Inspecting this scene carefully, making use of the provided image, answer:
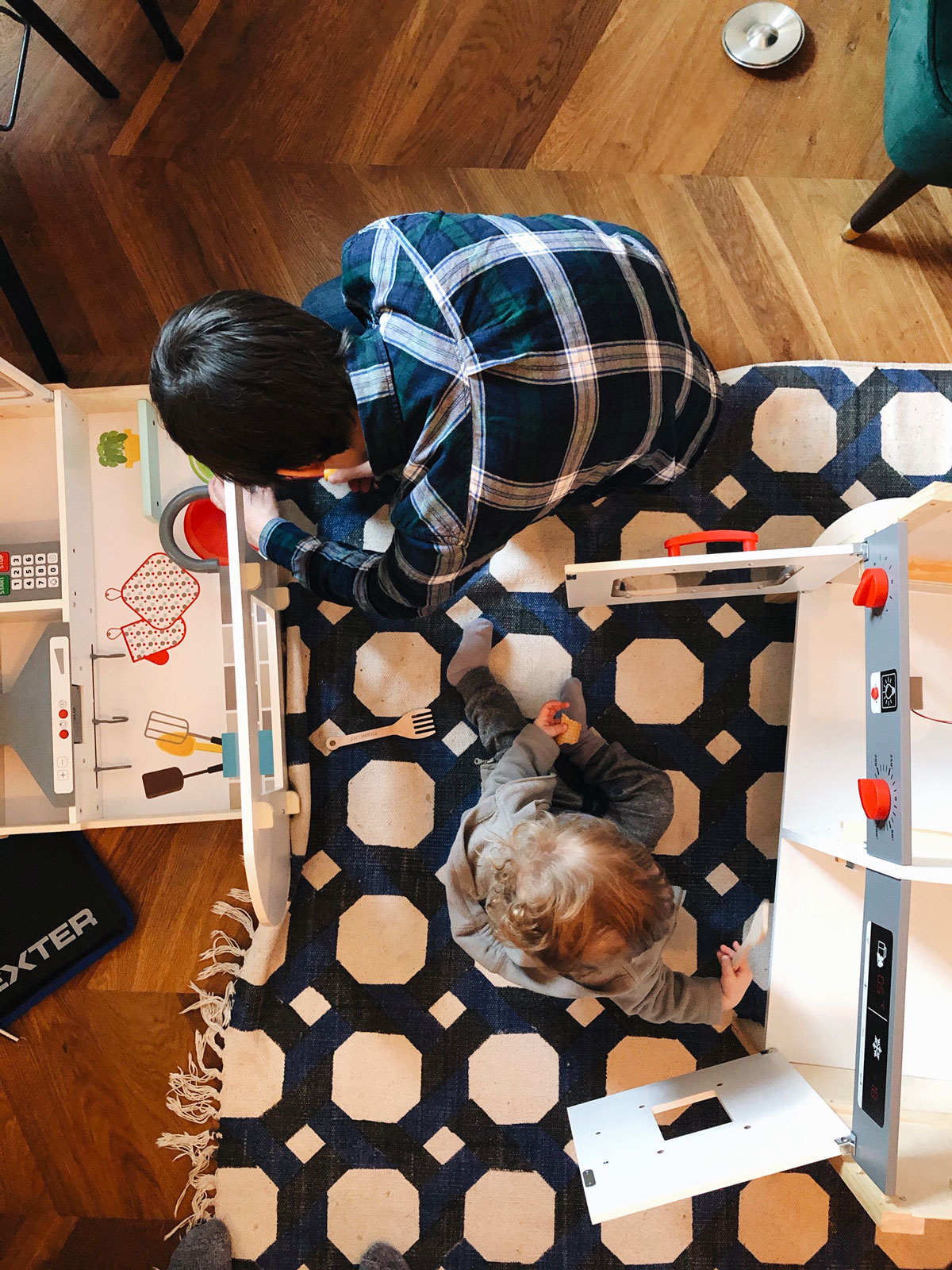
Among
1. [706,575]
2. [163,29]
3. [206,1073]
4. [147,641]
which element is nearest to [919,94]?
[706,575]

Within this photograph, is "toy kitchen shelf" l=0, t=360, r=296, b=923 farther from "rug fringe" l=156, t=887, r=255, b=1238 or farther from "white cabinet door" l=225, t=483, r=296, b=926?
"rug fringe" l=156, t=887, r=255, b=1238

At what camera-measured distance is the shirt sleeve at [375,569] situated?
810mm

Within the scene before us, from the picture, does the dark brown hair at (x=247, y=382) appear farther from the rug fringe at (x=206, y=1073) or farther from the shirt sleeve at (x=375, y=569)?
the rug fringe at (x=206, y=1073)

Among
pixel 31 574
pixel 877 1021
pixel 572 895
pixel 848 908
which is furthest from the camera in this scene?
pixel 31 574

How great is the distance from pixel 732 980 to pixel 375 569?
72 cm

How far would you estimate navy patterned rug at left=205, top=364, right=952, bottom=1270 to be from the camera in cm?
115

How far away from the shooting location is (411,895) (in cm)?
120

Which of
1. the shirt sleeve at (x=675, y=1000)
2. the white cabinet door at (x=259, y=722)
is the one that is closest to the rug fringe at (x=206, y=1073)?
the white cabinet door at (x=259, y=722)

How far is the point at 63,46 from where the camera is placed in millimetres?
1195

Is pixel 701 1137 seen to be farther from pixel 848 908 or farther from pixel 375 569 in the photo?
pixel 375 569

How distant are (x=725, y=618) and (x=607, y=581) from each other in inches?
12.7

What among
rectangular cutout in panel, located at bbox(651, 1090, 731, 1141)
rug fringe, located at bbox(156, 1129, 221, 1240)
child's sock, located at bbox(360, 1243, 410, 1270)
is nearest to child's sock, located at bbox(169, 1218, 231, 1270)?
rug fringe, located at bbox(156, 1129, 221, 1240)

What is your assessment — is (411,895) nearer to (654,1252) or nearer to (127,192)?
(654,1252)

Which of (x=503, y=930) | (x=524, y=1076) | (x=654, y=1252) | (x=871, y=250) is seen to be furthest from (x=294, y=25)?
(x=654, y=1252)
